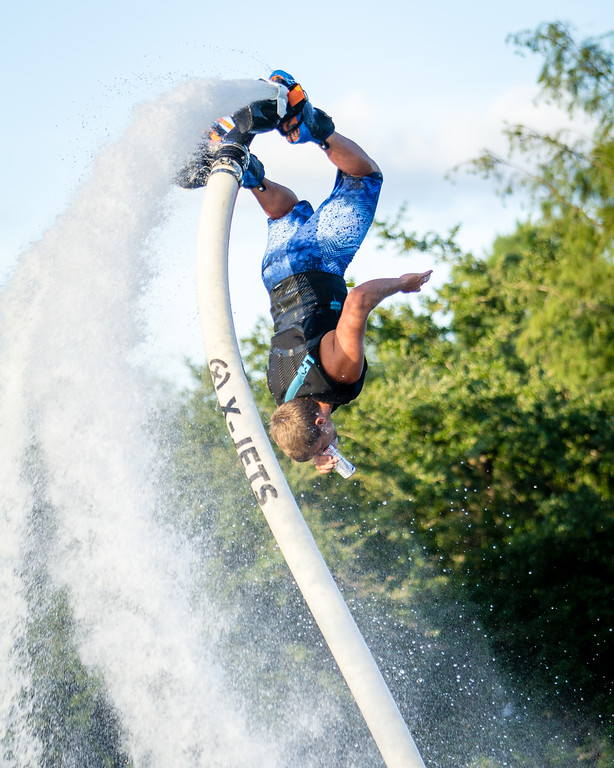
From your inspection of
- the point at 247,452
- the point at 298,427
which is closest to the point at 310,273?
the point at 298,427

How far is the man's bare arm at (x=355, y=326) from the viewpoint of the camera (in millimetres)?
3838

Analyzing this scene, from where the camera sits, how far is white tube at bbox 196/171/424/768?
3607 mm

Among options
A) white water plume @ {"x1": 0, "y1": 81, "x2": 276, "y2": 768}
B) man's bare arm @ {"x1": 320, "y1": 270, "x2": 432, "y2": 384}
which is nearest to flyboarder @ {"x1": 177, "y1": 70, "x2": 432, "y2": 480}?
man's bare arm @ {"x1": 320, "y1": 270, "x2": 432, "y2": 384}

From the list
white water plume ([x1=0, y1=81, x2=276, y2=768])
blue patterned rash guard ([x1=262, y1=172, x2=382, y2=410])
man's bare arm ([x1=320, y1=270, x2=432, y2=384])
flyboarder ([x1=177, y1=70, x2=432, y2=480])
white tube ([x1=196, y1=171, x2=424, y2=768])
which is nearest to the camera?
white tube ([x1=196, y1=171, x2=424, y2=768])

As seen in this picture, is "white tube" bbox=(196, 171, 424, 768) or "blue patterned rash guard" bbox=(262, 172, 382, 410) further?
"blue patterned rash guard" bbox=(262, 172, 382, 410)

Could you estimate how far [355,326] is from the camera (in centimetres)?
390

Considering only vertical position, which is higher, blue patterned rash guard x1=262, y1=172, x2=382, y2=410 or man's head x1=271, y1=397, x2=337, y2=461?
blue patterned rash guard x1=262, y1=172, x2=382, y2=410

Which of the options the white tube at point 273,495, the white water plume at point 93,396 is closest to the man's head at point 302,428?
the white tube at point 273,495

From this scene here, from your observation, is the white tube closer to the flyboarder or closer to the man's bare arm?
the flyboarder

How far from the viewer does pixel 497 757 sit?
8148 millimetres

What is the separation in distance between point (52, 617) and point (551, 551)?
22.1 ft

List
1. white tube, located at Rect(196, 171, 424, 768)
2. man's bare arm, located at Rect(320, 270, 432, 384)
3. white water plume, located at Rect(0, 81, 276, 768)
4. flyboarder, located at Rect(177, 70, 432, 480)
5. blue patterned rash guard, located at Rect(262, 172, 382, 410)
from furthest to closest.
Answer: white water plume, located at Rect(0, 81, 276, 768)
blue patterned rash guard, located at Rect(262, 172, 382, 410)
flyboarder, located at Rect(177, 70, 432, 480)
man's bare arm, located at Rect(320, 270, 432, 384)
white tube, located at Rect(196, 171, 424, 768)

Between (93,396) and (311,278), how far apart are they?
1.58 meters

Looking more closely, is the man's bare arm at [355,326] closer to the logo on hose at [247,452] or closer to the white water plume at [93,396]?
the logo on hose at [247,452]
